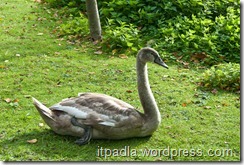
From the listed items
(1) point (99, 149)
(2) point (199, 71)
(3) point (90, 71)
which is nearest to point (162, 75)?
(2) point (199, 71)

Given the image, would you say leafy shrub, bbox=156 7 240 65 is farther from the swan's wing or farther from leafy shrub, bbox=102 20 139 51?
the swan's wing

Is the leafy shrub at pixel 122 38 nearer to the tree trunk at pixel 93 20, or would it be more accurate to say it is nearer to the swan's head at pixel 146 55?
the tree trunk at pixel 93 20

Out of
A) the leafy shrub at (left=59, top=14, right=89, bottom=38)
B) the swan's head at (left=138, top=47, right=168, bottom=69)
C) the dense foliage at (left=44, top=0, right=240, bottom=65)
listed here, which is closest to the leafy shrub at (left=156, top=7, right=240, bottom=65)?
the dense foliage at (left=44, top=0, right=240, bottom=65)

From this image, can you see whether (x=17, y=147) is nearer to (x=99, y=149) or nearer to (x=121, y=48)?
(x=99, y=149)

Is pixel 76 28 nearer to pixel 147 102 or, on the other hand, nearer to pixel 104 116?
pixel 147 102

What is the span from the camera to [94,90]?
7426 millimetres

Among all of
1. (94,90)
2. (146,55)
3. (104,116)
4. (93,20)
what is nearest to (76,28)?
(93,20)

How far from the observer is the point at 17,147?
5652mm

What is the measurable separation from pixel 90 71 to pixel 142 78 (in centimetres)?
262

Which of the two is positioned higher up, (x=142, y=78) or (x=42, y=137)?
(x=142, y=78)

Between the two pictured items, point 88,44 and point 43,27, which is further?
point 43,27

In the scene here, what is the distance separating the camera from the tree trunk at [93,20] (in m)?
9.48

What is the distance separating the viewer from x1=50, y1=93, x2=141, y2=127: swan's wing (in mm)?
5492

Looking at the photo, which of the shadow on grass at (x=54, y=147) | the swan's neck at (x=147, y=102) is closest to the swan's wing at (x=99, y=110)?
the swan's neck at (x=147, y=102)
